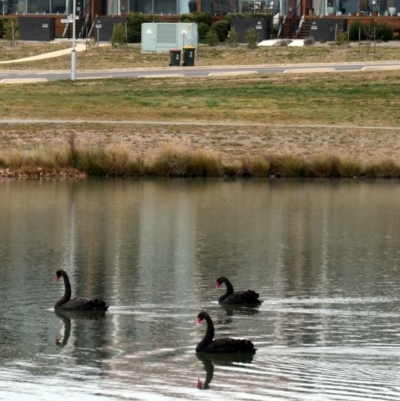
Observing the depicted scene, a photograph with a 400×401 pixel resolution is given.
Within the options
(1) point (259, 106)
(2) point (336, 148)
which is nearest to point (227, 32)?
(1) point (259, 106)

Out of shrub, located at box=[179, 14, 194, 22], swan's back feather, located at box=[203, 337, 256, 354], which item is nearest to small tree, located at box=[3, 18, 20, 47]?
shrub, located at box=[179, 14, 194, 22]

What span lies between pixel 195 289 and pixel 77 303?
3.01m

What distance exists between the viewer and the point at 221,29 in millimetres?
90125

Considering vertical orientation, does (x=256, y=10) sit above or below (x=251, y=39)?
above

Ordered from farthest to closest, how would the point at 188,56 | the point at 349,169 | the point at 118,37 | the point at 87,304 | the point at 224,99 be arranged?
the point at 118,37 → the point at 188,56 → the point at 224,99 → the point at 349,169 → the point at 87,304

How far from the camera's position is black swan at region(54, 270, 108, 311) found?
24.8 meters

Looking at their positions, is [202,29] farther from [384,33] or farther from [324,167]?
[324,167]

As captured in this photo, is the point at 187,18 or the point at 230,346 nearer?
the point at 230,346

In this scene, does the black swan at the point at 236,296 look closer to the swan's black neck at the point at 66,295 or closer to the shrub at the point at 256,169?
the swan's black neck at the point at 66,295

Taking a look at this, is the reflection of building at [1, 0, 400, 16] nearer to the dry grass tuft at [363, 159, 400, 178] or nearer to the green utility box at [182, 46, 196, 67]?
the green utility box at [182, 46, 196, 67]

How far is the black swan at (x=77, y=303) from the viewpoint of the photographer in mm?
24844

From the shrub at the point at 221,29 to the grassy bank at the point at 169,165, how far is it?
4308cm

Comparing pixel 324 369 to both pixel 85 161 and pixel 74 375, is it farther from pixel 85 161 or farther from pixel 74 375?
pixel 85 161

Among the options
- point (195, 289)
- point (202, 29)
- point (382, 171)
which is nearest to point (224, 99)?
point (382, 171)
